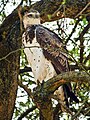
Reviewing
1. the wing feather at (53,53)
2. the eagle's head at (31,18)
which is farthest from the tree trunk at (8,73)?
the wing feather at (53,53)

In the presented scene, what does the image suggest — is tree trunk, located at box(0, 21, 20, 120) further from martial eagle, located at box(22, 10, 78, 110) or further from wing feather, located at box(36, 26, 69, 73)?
wing feather, located at box(36, 26, 69, 73)

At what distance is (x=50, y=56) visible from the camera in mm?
4176

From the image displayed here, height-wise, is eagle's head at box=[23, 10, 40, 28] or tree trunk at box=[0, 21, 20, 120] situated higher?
eagle's head at box=[23, 10, 40, 28]

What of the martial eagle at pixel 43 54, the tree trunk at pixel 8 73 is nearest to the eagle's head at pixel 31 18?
the martial eagle at pixel 43 54

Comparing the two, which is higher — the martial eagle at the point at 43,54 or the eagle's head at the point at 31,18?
the eagle's head at the point at 31,18

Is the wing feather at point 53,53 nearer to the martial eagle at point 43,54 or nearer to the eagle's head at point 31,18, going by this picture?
the martial eagle at point 43,54

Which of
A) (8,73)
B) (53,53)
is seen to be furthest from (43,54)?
(8,73)

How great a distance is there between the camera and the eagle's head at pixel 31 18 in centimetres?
424

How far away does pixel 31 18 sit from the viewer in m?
4.38

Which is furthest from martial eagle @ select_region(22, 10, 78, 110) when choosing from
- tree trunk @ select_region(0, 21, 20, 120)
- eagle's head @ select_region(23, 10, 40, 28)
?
tree trunk @ select_region(0, 21, 20, 120)

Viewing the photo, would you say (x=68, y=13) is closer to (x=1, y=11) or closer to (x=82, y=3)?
(x=82, y=3)

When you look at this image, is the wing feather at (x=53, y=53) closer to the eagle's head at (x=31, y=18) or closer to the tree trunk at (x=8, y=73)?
the eagle's head at (x=31, y=18)

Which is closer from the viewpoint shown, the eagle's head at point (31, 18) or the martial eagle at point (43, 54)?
the martial eagle at point (43, 54)

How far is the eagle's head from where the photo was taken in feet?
13.9
